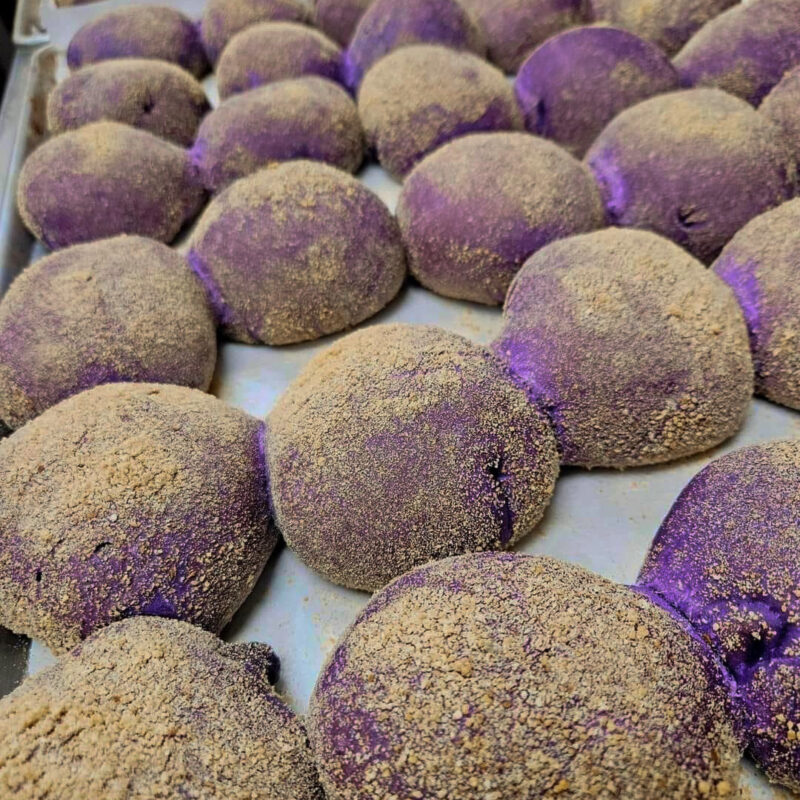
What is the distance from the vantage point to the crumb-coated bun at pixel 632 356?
86 cm

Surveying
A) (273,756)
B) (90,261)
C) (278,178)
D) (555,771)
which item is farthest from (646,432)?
(90,261)

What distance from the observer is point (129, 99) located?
1.40m

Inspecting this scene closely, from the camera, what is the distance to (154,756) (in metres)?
0.58

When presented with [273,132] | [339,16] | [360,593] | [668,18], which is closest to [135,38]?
[339,16]

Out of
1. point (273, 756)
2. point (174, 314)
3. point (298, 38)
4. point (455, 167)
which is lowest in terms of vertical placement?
point (273, 756)

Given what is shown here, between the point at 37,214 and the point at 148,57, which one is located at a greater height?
the point at 148,57

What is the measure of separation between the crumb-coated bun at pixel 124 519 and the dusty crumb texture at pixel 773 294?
0.70 metres

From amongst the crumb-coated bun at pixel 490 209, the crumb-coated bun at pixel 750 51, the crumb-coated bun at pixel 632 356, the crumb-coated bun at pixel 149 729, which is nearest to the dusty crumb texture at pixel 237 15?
the crumb-coated bun at pixel 490 209

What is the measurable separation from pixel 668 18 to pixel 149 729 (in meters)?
1.64

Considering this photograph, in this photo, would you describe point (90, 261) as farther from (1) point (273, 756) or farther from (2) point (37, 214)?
(1) point (273, 756)

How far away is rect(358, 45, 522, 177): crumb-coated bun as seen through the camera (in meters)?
1.28

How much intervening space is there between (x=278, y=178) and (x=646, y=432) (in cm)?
68

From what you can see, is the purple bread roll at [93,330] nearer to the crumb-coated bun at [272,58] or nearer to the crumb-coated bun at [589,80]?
the crumb-coated bun at [272,58]

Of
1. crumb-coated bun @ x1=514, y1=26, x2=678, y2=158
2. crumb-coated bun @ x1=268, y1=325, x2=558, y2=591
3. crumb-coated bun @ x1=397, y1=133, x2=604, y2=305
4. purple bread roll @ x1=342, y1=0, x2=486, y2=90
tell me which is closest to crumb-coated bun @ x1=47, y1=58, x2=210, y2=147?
purple bread roll @ x1=342, y1=0, x2=486, y2=90
